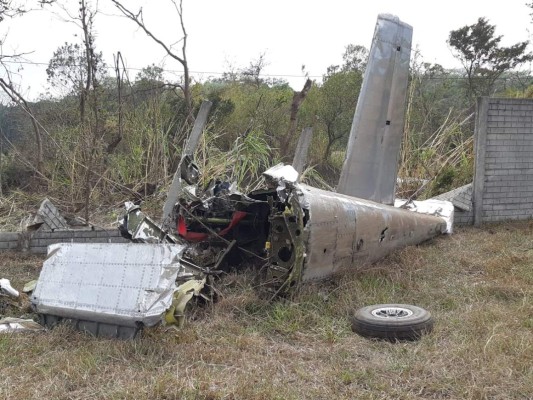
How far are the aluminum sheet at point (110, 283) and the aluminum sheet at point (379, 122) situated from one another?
126 inches

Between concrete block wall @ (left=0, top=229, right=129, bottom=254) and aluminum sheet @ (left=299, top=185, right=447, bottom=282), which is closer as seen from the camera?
aluminum sheet @ (left=299, top=185, right=447, bottom=282)

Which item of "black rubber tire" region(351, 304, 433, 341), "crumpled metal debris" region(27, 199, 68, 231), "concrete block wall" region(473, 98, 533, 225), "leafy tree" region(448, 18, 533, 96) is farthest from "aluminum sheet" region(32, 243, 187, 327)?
"leafy tree" region(448, 18, 533, 96)

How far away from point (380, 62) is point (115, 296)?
4808 mm

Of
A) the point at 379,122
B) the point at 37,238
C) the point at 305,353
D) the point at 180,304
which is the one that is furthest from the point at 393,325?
the point at 37,238

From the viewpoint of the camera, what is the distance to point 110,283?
446cm

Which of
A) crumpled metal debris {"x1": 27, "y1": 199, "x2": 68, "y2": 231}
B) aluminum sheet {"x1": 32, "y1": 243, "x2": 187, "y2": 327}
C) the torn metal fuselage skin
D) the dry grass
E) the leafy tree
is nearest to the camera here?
the dry grass

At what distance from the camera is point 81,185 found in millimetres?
9094

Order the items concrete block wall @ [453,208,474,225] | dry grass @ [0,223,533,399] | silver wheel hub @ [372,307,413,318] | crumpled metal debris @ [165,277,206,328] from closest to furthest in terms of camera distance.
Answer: dry grass @ [0,223,533,399] < crumpled metal debris @ [165,277,206,328] < silver wheel hub @ [372,307,413,318] < concrete block wall @ [453,208,474,225]

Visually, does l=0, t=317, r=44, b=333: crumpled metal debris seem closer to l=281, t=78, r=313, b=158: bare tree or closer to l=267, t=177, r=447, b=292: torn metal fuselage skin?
l=267, t=177, r=447, b=292: torn metal fuselage skin

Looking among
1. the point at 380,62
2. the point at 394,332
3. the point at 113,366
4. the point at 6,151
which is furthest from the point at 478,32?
the point at 113,366

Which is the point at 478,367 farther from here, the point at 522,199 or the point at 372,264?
the point at 522,199

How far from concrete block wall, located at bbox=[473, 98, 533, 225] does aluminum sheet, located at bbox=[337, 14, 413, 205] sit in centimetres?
277

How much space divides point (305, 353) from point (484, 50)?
879 inches

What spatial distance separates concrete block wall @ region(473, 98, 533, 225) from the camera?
941cm
